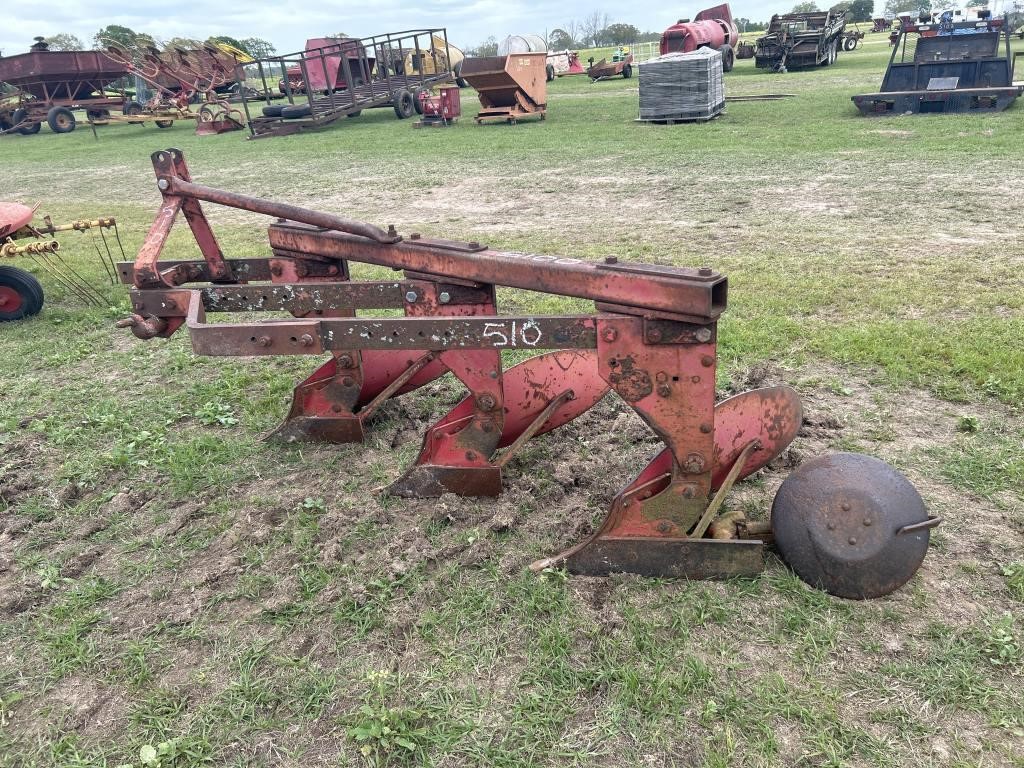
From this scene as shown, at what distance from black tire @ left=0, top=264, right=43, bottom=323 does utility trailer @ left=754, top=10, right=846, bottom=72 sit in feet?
85.9

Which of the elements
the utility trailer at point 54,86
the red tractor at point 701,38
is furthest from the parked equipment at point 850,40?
the utility trailer at point 54,86

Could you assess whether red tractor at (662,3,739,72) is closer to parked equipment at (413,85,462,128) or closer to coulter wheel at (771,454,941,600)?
parked equipment at (413,85,462,128)

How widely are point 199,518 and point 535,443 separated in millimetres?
1665

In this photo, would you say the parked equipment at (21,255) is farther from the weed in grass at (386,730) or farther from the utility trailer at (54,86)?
the utility trailer at (54,86)

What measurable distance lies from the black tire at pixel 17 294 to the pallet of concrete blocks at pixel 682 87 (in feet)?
42.4

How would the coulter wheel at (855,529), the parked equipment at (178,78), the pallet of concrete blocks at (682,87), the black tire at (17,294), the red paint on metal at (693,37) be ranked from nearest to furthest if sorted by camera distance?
the coulter wheel at (855,529)
the black tire at (17,294)
the pallet of concrete blocks at (682,87)
the parked equipment at (178,78)
the red paint on metal at (693,37)

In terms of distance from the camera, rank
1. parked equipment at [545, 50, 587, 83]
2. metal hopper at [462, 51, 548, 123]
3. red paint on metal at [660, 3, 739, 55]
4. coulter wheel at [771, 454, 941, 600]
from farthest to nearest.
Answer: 1. parked equipment at [545, 50, 587, 83]
2. red paint on metal at [660, 3, 739, 55]
3. metal hopper at [462, 51, 548, 123]
4. coulter wheel at [771, 454, 941, 600]

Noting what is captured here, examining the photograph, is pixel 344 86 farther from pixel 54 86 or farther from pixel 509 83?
pixel 54 86

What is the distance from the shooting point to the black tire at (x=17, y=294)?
6367 millimetres

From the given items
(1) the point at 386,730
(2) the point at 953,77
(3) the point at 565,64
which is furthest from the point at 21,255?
(3) the point at 565,64

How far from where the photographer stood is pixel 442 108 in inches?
763

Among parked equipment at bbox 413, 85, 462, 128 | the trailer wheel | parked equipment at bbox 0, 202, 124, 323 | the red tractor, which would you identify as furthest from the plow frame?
the trailer wheel

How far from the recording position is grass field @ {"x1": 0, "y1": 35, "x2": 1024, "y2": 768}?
2.21 meters

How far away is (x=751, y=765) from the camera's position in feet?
6.73
